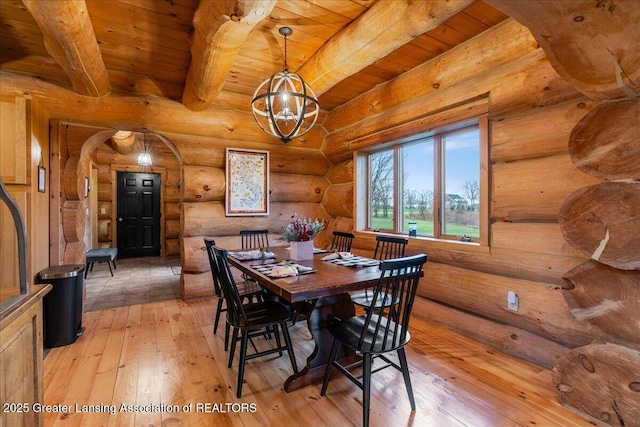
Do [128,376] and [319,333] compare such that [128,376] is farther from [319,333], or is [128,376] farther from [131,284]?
[131,284]

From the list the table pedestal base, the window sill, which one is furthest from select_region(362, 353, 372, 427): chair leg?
the window sill

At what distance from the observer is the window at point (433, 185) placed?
9.99 ft

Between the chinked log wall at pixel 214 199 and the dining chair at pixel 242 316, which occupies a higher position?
the chinked log wall at pixel 214 199

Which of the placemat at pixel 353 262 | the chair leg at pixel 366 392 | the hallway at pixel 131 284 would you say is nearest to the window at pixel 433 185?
the placemat at pixel 353 262

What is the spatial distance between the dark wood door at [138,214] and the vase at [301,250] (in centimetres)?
643

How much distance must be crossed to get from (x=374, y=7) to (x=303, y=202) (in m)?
3.06

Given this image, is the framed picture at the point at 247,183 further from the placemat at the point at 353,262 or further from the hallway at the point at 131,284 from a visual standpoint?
Answer: the placemat at the point at 353,262

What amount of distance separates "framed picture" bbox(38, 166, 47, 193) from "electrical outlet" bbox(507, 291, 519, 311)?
446cm

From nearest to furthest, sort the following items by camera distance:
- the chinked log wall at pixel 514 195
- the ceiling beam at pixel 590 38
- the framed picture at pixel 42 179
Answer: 1. the ceiling beam at pixel 590 38
2. the chinked log wall at pixel 514 195
3. the framed picture at pixel 42 179

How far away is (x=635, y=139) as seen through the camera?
1587 mm

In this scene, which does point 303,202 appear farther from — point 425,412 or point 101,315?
point 425,412

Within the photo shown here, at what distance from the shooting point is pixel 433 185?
351cm

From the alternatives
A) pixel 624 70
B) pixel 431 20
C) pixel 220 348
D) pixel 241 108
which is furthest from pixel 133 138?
pixel 624 70

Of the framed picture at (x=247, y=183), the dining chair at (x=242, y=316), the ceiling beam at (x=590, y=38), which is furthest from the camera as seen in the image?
the framed picture at (x=247, y=183)
